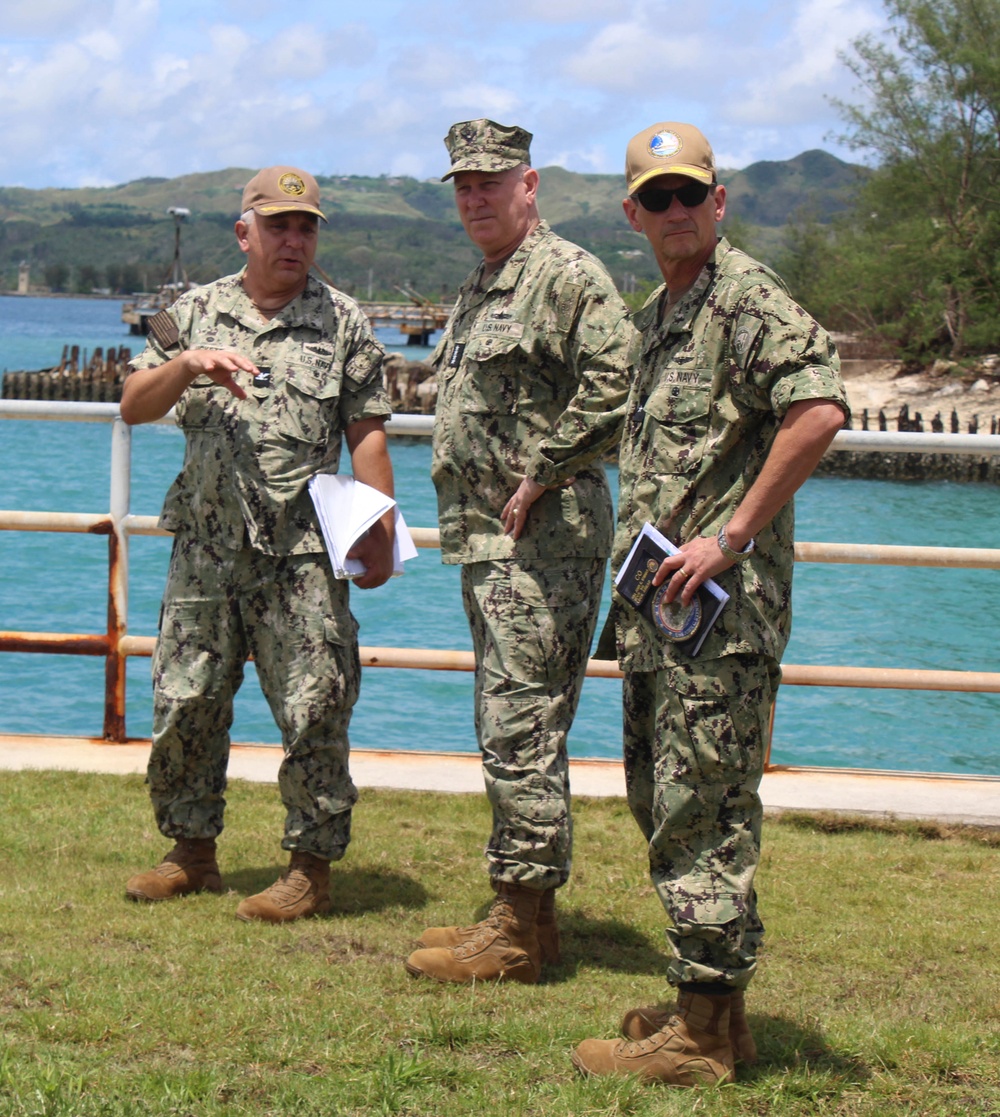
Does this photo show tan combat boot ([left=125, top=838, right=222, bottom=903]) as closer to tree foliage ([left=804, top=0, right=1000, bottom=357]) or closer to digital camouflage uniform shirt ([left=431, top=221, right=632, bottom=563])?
digital camouflage uniform shirt ([left=431, top=221, right=632, bottom=563])

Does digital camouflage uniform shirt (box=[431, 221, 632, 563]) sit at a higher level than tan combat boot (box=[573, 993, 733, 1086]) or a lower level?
higher

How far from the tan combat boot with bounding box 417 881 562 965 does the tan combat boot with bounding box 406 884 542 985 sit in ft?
0.12

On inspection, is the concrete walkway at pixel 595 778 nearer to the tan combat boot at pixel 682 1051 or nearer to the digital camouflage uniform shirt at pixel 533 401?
the digital camouflage uniform shirt at pixel 533 401

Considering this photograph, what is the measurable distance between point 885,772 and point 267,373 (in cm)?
296

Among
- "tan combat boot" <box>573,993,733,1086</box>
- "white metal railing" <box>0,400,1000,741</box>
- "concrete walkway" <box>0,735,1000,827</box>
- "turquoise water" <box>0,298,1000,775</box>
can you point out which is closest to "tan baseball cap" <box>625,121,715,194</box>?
"tan combat boot" <box>573,993,733,1086</box>

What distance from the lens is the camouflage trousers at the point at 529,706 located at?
11.7 feet

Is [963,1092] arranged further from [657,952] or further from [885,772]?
[885,772]

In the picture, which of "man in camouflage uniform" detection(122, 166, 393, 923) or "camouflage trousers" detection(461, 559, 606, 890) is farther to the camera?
"man in camouflage uniform" detection(122, 166, 393, 923)

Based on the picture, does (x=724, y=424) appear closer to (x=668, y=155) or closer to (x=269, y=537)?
(x=668, y=155)

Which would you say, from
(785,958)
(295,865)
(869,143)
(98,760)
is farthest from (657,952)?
(869,143)

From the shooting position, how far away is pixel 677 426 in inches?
120

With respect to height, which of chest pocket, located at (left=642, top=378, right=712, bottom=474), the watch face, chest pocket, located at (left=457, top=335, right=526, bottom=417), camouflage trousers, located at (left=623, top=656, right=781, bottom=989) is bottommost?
camouflage trousers, located at (left=623, top=656, right=781, bottom=989)

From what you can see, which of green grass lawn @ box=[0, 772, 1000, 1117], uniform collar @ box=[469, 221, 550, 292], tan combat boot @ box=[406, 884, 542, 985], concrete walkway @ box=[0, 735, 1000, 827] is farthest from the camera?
concrete walkway @ box=[0, 735, 1000, 827]

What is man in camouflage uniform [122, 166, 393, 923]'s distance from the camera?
3934 mm
